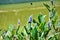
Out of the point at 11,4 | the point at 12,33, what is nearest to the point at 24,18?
the point at 11,4

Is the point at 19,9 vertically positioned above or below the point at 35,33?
below

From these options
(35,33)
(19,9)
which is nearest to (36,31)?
(35,33)

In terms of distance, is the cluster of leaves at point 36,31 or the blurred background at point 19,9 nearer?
the cluster of leaves at point 36,31

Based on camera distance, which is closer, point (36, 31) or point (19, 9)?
point (36, 31)

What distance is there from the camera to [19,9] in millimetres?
3242

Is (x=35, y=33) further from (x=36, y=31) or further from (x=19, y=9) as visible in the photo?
(x=19, y=9)

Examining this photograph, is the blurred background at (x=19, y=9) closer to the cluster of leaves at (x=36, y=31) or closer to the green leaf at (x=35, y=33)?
the cluster of leaves at (x=36, y=31)

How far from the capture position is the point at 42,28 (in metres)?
1.56

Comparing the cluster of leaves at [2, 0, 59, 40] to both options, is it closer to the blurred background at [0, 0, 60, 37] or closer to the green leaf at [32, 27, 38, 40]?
the green leaf at [32, 27, 38, 40]

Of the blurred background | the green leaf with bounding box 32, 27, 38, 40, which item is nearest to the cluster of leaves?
the green leaf with bounding box 32, 27, 38, 40

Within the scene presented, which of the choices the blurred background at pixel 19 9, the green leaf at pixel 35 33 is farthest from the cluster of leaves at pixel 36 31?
the blurred background at pixel 19 9

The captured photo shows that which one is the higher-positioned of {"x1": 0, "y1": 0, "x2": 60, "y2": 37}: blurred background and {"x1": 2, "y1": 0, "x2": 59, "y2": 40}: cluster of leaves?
{"x1": 2, "y1": 0, "x2": 59, "y2": 40}: cluster of leaves

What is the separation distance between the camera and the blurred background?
10.0 ft

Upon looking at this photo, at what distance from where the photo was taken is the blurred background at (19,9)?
3051 mm
